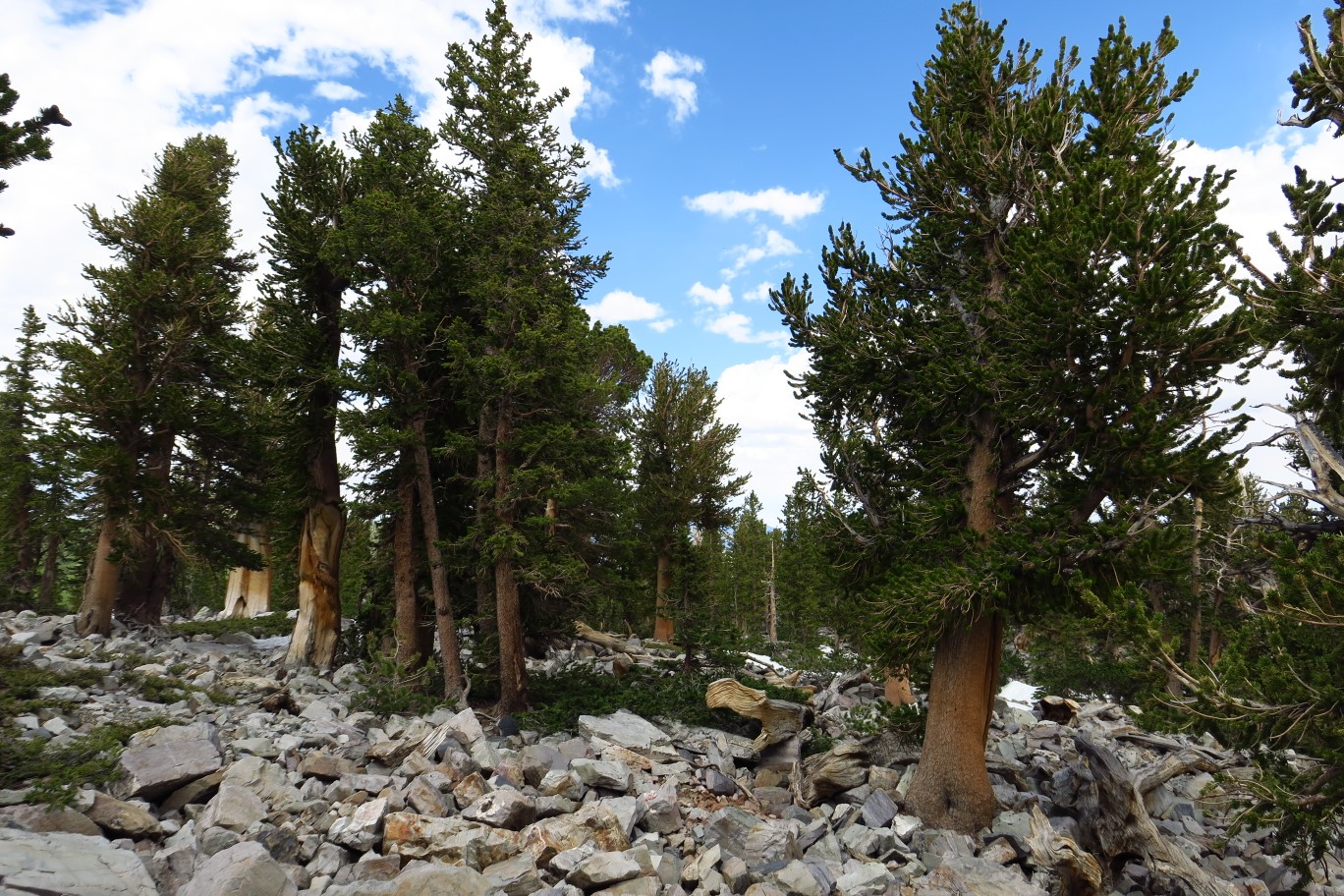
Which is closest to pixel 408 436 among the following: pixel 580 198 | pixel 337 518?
pixel 337 518

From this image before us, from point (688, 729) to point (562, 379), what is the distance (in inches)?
307

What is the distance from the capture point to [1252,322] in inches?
308

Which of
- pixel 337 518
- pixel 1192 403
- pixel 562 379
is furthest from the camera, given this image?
pixel 337 518

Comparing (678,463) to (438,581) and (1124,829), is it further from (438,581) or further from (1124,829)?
(1124,829)

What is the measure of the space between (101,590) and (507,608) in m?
11.9

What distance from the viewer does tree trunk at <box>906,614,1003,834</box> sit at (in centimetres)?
995

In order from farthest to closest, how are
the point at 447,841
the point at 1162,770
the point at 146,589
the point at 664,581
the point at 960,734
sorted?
the point at 664,581
the point at 146,589
the point at 960,734
the point at 1162,770
the point at 447,841

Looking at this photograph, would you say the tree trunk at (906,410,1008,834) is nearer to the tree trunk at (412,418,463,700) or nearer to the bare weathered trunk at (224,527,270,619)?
the tree trunk at (412,418,463,700)

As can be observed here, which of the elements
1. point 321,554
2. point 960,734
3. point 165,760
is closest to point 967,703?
point 960,734

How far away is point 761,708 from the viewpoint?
13.5 meters

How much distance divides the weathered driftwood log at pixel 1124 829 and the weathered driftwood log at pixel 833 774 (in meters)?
3.13

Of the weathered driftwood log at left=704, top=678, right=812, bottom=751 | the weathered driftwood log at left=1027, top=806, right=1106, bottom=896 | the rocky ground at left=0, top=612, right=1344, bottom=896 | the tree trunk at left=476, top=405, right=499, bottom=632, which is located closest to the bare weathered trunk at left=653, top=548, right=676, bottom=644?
the tree trunk at left=476, top=405, right=499, bottom=632

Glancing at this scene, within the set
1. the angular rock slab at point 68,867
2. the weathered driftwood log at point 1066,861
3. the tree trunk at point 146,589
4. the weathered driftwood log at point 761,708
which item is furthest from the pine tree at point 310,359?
the weathered driftwood log at point 1066,861

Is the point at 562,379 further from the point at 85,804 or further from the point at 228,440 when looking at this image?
the point at 228,440
